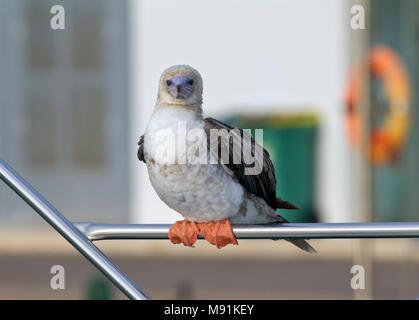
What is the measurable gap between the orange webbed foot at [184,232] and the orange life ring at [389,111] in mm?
5423

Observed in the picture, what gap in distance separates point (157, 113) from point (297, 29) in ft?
21.5

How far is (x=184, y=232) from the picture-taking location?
254cm

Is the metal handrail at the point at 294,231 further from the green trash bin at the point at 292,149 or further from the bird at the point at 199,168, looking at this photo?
the green trash bin at the point at 292,149

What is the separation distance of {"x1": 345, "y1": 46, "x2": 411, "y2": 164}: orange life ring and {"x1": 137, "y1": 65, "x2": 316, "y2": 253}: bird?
17.3ft

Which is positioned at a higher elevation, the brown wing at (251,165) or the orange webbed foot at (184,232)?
the brown wing at (251,165)

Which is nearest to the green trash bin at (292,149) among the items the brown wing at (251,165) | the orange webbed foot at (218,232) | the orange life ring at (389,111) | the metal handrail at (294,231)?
the orange life ring at (389,111)

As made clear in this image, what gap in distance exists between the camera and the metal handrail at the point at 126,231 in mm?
2094

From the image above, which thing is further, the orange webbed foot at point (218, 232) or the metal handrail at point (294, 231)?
the orange webbed foot at point (218, 232)

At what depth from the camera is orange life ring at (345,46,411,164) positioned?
825 centimetres

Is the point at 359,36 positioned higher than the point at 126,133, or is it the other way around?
the point at 359,36

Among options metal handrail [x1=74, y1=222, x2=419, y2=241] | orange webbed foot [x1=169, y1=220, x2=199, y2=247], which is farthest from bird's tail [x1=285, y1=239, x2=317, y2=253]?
metal handrail [x1=74, y1=222, x2=419, y2=241]
